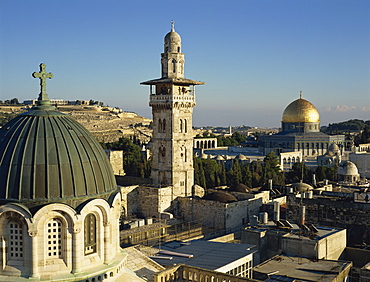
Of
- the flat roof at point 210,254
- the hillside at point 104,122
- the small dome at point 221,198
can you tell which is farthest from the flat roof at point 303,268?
the hillside at point 104,122

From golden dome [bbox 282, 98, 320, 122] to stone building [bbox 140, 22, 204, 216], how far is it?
32992 millimetres

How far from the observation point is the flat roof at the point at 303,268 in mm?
13180

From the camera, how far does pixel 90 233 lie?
7543mm

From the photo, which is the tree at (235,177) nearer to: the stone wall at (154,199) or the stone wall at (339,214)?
the stone wall at (154,199)

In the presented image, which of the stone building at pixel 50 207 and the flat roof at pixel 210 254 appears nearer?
the stone building at pixel 50 207

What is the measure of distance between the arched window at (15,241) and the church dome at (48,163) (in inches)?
15.8

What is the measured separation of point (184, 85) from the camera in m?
27.7

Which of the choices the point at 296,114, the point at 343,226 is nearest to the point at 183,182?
the point at 343,226

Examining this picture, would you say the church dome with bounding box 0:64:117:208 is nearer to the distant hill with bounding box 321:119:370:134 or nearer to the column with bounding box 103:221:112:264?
the column with bounding box 103:221:112:264

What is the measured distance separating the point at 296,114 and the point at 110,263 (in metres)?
52.9

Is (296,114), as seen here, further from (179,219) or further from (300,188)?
(179,219)

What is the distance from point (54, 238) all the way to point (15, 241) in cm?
58

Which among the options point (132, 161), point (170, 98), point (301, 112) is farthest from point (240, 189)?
point (301, 112)

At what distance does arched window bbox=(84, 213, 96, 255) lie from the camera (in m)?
7.45
